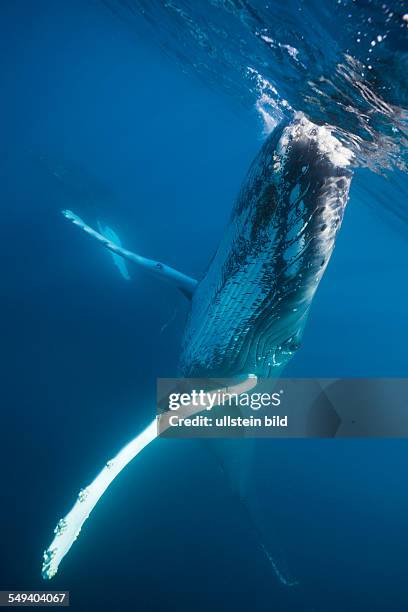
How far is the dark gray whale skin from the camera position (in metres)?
2.79

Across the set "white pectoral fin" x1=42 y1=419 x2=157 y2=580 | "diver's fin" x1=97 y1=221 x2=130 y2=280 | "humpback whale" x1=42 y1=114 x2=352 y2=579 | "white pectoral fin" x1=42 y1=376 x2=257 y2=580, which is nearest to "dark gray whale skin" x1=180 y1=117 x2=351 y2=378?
"humpback whale" x1=42 y1=114 x2=352 y2=579

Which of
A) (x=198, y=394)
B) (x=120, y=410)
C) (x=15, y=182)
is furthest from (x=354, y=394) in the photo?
(x=15, y=182)

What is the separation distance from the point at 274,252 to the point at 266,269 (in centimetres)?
21

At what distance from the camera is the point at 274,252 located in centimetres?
310

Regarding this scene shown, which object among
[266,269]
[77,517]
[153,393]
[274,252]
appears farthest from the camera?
[153,393]

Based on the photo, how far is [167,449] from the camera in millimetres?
10422

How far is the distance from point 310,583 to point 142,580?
5.21m

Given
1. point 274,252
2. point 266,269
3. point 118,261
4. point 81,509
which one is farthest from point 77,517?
point 118,261

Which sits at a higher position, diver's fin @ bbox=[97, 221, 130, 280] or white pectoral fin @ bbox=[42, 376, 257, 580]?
diver's fin @ bbox=[97, 221, 130, 280]

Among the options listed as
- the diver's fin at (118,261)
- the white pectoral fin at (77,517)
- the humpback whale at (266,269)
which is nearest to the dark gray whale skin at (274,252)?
the humpback whale at (266,269)

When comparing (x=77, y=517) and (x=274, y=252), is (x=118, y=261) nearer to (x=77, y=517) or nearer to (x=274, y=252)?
(x=77, y=517)

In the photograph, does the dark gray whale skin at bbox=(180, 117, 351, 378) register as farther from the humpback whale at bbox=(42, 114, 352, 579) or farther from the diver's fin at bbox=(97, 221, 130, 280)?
the diver's fin at bbox=(97, 221, 130, 280)

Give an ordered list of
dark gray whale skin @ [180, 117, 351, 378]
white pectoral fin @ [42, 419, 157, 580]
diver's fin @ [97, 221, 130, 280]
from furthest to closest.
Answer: diver's fin @ [97, 221, 130, 280] < white pectoral fin @ [42, 419, 157, 580] < dark gray whale skin @ [180, 117, 351, 378]

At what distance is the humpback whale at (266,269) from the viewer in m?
2.80
